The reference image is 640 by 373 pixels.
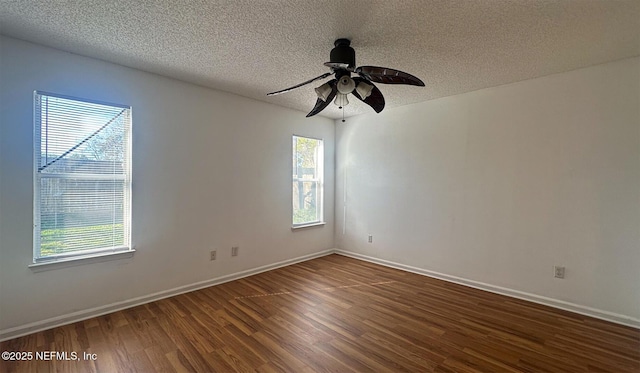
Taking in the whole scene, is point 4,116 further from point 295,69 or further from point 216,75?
point 295,69

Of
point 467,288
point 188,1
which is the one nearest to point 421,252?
point 467,288

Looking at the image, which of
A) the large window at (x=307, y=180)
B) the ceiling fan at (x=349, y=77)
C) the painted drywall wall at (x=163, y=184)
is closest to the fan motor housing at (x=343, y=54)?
the ceiling fan at (x=349, y=77)

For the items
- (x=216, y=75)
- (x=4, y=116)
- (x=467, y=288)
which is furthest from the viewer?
(x=467, y=288)

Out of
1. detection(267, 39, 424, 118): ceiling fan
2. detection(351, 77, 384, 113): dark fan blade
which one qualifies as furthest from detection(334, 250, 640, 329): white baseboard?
detection(267, 39, 424, 118): ceiling fan

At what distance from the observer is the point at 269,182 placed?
13.4 ft

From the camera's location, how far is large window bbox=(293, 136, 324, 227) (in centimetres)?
451

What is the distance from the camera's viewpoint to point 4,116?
2201 millimetres

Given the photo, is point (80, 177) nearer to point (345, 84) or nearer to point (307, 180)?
point (345, 84)

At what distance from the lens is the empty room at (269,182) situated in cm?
201

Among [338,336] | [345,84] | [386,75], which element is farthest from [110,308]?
[386,75]

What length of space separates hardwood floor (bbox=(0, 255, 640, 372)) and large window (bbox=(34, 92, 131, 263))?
2.52 feet

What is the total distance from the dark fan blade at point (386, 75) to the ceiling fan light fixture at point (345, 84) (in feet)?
0.31

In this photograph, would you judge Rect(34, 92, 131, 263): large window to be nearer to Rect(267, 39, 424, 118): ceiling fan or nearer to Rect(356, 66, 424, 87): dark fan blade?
Rect(267, 39, 424, 118): ceiling fan

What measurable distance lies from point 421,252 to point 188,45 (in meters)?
3.73
